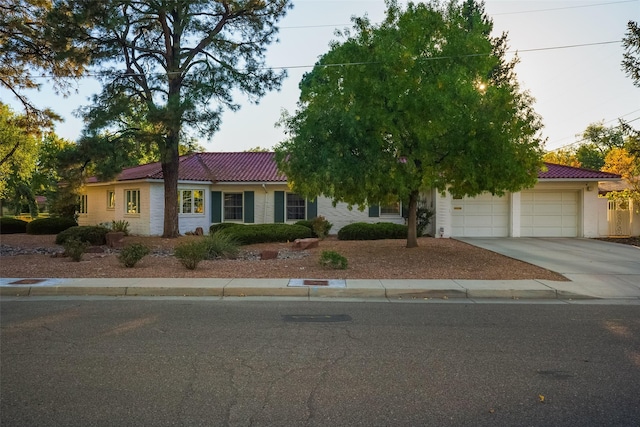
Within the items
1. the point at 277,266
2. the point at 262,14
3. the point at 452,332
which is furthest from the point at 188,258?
the point at 262,14

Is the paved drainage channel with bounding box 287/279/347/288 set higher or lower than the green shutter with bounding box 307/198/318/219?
lower

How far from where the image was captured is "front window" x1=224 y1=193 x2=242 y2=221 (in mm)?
24344

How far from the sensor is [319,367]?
4750 millimetres

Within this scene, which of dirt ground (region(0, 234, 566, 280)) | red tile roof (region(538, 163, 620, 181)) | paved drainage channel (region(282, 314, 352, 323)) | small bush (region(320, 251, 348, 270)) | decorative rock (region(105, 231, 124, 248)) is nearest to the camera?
paved drainage channel (region(282, 314, 352, 323))

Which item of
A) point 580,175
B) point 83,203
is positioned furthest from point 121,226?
point 580,175

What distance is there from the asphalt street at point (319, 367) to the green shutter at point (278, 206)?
16.1 metres

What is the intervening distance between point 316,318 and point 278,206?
1693cm

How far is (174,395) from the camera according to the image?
13.1ft

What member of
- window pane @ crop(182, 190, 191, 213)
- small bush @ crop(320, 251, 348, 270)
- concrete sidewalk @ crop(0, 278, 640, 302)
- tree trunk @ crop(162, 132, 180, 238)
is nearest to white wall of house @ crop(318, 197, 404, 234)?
window pane @ crop(182, 190, 191, 213)

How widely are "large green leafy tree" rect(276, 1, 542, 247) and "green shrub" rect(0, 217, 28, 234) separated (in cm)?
2361

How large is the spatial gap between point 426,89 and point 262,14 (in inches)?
457

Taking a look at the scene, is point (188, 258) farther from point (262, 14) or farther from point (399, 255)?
point (262, 14)

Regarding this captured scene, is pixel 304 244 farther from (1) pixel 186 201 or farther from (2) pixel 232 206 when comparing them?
(1) pixel 186 201

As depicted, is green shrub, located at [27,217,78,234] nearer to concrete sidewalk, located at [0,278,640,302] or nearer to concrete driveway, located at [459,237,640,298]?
concrete sidewalk, located at [0,278,640,302]
